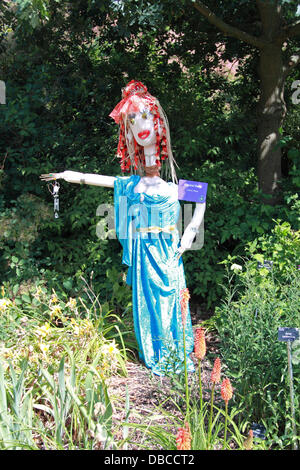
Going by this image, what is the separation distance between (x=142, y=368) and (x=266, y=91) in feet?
7.93

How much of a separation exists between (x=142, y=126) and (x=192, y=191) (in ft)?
1.55

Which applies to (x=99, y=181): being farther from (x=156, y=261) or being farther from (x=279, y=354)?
(x=279, y=354)

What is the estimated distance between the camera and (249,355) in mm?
2076

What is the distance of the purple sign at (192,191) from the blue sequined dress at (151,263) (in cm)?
9

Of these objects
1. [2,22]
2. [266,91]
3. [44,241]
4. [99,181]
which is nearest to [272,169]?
[266,91]

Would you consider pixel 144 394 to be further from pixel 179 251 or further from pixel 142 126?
pixel 142 126

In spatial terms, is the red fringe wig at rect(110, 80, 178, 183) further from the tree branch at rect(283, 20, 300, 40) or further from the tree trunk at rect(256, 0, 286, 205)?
the tree branch at rect(283, 20, 300, 40)

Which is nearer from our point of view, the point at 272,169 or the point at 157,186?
the point at 157,186

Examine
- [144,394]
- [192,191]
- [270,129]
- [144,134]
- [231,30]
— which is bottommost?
[144,394]

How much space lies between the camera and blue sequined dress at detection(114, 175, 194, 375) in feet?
8.87

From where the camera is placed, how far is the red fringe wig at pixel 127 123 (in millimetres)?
2678

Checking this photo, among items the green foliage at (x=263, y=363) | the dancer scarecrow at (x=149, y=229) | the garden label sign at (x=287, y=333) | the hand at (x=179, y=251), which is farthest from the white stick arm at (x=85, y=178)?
the garden label sign at (x=287, y=333)

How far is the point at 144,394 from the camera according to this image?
2.47 m

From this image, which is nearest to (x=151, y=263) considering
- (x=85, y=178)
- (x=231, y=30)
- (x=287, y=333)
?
(x=85, y=178)
